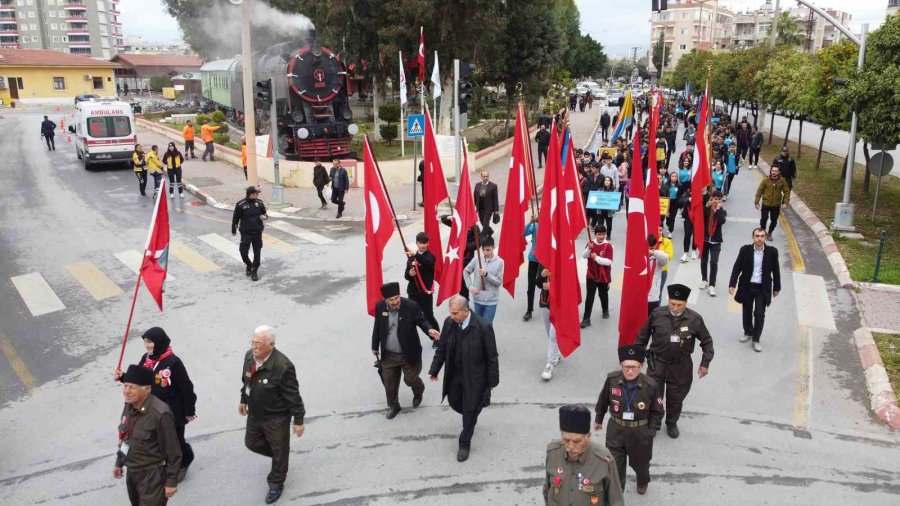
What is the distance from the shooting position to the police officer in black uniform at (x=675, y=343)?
6.55 m

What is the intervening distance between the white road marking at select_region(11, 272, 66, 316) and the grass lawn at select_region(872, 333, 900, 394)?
11427 millimetres

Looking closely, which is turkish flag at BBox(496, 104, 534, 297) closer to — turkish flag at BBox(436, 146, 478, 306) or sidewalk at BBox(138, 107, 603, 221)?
turkish flag at BBox(436, 146, 478, 306)

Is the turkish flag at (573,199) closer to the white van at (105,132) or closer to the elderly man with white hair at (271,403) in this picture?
the elderly man with white hair at (271,403)

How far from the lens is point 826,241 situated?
14.5m

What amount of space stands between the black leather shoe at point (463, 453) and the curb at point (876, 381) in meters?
4.35

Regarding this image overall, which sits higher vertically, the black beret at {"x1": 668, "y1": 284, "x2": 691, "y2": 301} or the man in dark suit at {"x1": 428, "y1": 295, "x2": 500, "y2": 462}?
the black beret at {"x1": 668, "y1": 284, "x2": 691, "y2": 301}

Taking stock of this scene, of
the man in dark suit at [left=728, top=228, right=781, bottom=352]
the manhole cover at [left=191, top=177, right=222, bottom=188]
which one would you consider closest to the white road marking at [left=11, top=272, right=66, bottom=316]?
the manhole cover at [left=191, top=177, right=222, bottom=188]

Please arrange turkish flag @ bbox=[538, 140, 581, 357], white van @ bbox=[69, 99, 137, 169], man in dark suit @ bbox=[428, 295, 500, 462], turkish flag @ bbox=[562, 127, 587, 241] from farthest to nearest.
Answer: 1. white van @ bbox=[69, 99, 137, 169]
2. turkish flag @ bbox=[562, 127, 587, 241]
3. turkish flag @ bbox=[538, 140, 581, 357]
4. man in dark suit @ bbox=[428, 295, 500, 462]

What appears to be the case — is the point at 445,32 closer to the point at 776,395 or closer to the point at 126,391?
the point at 776,395

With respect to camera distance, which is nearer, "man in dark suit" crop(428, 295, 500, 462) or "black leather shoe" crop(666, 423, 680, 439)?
"man in dark suit" crop(428, 295, 500, 462)

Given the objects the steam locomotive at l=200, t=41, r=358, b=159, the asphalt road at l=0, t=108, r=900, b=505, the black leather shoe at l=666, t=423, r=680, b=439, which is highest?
the steam locomotive at l=200, t=41, r=358, b=159

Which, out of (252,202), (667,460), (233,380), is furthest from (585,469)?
(252,202)

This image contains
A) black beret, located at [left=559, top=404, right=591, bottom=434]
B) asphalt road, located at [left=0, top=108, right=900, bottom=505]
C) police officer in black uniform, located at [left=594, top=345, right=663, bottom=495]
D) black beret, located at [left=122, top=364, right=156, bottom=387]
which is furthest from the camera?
asphalt road, located at [left=0, top=108, right=900, bottom=505]

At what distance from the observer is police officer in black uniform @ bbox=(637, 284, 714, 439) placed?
21.5 feet
